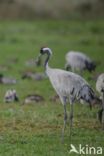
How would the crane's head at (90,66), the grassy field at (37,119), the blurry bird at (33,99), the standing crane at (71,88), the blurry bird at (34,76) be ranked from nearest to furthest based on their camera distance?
the grassy field at (37,119), the standing crane at (71,88), the blurry bird at (33,99), the crane's head at (90,66), the blurry bird at (34,76)

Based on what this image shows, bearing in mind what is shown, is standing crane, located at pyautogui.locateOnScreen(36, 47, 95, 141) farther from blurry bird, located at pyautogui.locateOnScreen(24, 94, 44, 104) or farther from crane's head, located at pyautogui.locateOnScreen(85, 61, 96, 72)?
crane's head, located at pyautogui.locateOnScreen(85, 61, 96, 72)

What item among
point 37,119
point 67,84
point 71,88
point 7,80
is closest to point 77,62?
point 7,80

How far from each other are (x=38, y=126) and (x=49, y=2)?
49.1 m

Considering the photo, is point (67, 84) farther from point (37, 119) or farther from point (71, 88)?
point (37, 119)

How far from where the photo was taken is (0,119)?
16.2 meters

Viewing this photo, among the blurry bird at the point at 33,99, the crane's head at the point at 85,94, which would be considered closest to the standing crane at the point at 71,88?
the crane's head at the point at 85,94

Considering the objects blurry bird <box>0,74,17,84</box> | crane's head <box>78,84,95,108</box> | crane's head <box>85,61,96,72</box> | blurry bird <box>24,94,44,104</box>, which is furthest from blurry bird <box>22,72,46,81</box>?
crane's head <box>78,84,95,108</box>

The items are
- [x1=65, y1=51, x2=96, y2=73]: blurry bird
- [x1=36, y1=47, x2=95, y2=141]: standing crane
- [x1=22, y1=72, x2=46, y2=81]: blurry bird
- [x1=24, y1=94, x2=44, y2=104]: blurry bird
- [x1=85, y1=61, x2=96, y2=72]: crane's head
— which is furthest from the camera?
[x1=22, y1=72, x2=46, y2=81]: blurry bird

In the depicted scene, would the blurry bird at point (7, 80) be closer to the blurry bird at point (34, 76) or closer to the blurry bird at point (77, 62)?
the blurry bird at point (34, 76)

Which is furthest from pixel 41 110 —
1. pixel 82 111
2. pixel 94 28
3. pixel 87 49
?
pixel 94 28

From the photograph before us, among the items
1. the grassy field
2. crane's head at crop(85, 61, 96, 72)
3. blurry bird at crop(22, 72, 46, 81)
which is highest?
crane's head at crop(85, 61, 96, 72)

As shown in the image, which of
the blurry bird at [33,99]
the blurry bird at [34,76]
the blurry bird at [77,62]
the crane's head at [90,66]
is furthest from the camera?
the blurry bird at [34,76]

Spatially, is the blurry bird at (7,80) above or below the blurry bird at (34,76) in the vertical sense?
below

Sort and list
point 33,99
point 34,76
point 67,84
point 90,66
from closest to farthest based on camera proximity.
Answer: point 67,84
point 33,99
point 90,66
point 34,76
